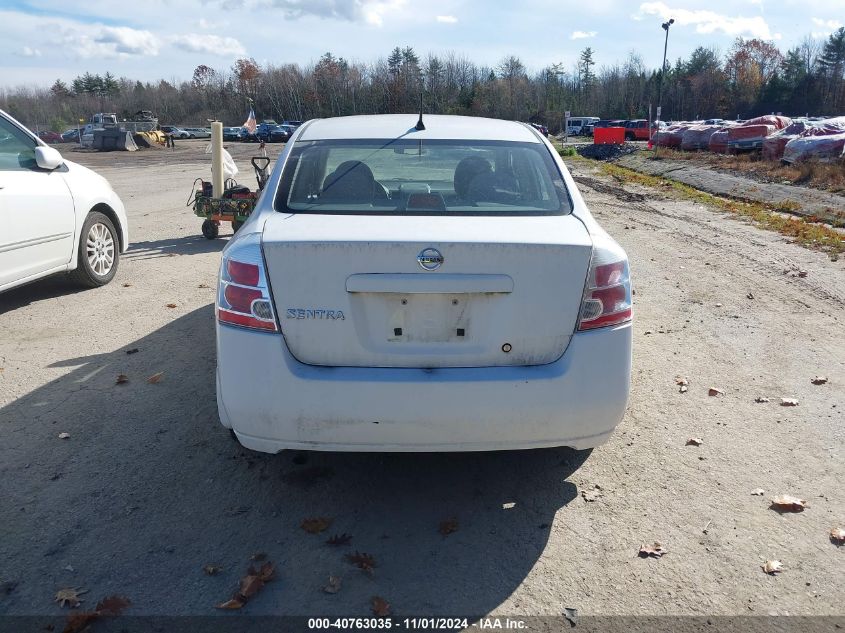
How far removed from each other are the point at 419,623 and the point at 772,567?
1501 mm

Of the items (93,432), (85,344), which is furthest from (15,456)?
(85,344)

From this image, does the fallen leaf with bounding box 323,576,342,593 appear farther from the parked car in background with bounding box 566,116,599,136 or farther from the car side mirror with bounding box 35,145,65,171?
the parked car in background with bounding box 566,116,599,136

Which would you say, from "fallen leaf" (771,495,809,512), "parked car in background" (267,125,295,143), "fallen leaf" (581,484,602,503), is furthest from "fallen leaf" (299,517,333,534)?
"parked car in background" (267,125,295,143)

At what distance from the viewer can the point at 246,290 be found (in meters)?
3.09

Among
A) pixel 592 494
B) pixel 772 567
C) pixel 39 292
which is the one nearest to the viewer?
pixel 772 567

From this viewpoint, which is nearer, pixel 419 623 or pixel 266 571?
pixel 419 623

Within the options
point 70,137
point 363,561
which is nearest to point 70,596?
point 363,561

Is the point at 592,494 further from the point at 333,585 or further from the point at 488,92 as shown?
the point at 488,92

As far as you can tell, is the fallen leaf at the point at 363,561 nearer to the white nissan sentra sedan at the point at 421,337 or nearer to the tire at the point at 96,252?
the white nissan sentra sedan at the point at 421,337

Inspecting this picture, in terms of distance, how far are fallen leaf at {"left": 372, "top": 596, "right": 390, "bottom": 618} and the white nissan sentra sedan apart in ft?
2.06

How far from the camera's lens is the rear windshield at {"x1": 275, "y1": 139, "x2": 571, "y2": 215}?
11.8 feet

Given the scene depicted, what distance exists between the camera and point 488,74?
104562 mm

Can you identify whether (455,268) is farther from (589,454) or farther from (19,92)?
(19,92)

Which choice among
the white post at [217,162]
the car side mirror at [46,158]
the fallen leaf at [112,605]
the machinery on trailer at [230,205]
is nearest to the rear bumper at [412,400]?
the fallen leaf at [112,605]
